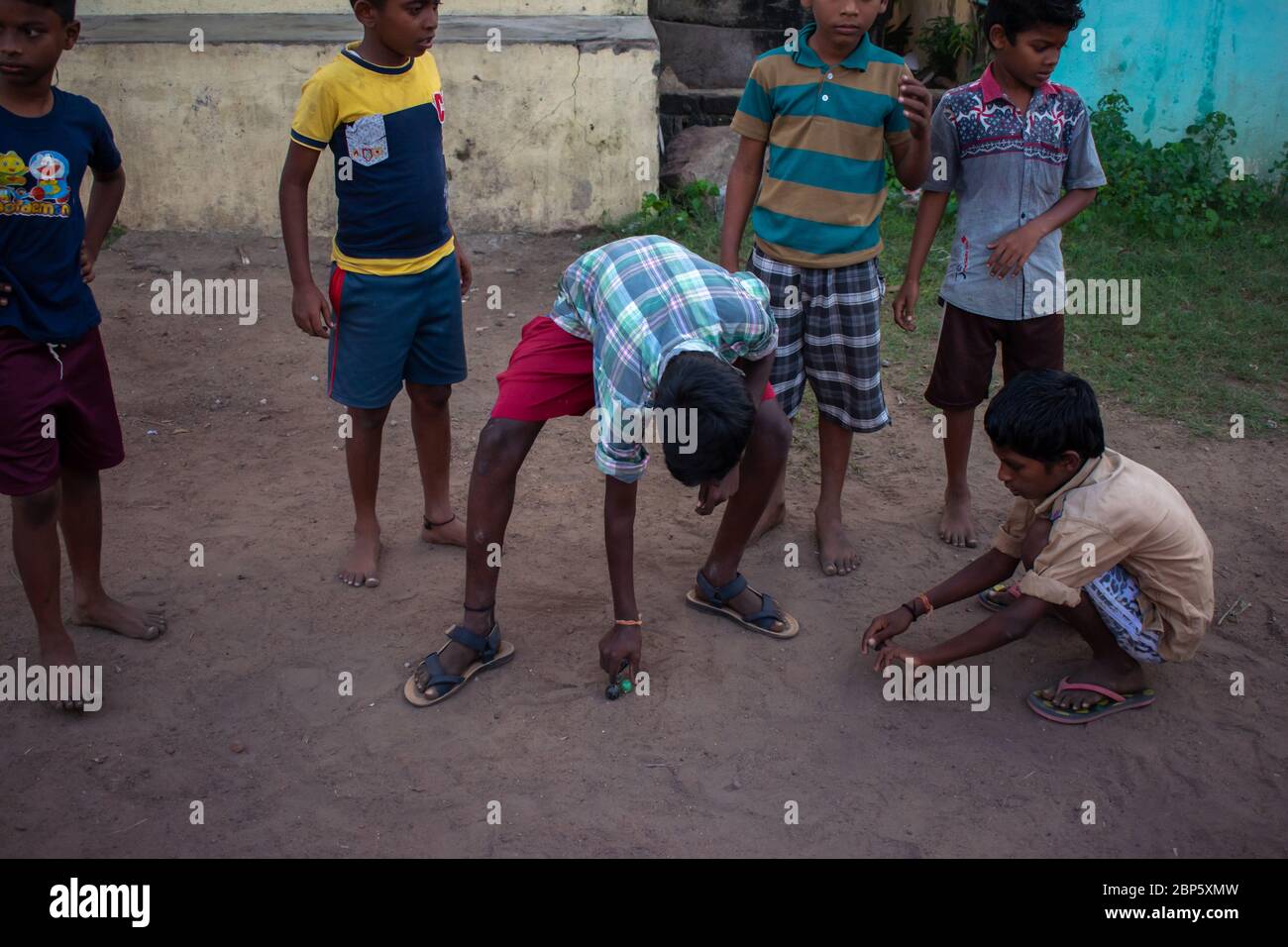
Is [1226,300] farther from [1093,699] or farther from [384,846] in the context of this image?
[384,846]

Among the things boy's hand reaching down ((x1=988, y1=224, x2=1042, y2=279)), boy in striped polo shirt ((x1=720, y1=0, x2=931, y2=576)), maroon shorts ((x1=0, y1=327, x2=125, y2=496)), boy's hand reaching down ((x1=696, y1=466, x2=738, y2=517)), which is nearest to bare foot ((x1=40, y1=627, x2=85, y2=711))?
maroon shorts ((x1=0, y1=327, x2=125, y2=496))

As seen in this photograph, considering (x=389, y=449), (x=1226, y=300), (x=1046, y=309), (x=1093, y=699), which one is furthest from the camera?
(x=1226, y=300)

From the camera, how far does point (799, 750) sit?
9.78 feet

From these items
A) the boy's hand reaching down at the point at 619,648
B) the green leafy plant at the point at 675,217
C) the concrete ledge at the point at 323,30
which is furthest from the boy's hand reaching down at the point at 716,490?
the concrete ledge at the point at 323,30

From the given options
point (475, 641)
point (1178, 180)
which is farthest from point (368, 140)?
point (1178, 180)

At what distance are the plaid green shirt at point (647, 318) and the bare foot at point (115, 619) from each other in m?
1.53

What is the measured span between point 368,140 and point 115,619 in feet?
5.18

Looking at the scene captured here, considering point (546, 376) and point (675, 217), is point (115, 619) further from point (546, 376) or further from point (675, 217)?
point (675, 217)

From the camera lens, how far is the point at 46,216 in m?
2.93

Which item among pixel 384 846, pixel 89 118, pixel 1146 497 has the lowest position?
pixel 384 846

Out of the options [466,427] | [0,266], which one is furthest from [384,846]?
[466,427]

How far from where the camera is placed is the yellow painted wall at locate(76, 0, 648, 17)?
684cm

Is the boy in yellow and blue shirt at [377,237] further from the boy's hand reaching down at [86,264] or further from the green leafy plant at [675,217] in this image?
the green leafy plant at [675,217]
